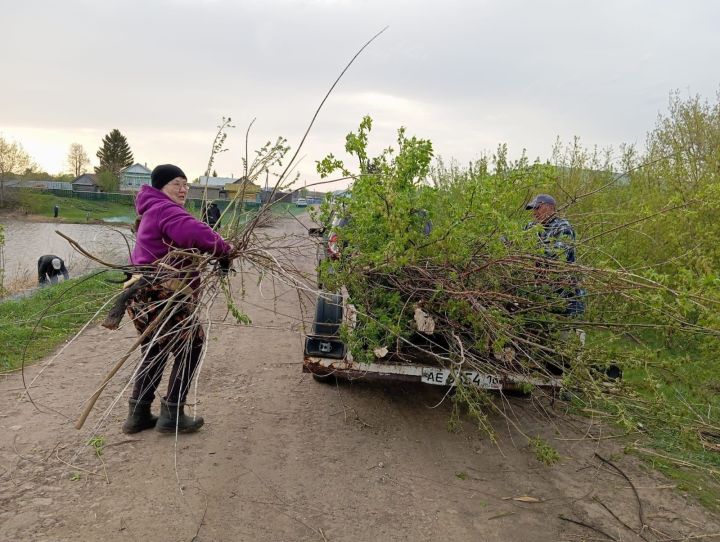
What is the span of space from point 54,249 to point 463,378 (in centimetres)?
2189

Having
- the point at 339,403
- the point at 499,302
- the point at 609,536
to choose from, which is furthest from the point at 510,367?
the point at 339,403

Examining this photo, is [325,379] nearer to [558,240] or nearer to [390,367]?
[390,367]

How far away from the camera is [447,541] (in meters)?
3.33

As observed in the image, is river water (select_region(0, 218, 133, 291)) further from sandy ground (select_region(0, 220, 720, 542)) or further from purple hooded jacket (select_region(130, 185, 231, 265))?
sandy ground (select_region(0, 220, 720, 542))

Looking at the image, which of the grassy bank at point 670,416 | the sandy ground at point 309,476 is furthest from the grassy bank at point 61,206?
the grassy bank at point 670,416

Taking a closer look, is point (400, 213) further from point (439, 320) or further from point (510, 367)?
point (510, 367)

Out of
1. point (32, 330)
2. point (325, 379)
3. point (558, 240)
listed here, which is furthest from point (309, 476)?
point (32, 330)

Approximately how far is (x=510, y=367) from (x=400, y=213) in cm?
150

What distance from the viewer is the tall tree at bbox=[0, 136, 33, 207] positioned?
43.7 metres

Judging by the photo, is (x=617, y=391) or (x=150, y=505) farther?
(x=617, y=391)

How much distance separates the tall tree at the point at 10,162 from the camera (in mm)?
43731

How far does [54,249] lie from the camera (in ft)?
72.3

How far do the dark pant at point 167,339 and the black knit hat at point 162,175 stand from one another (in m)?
0.84

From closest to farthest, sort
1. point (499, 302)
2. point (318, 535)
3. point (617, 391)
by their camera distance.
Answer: point (318, 535)
point (617, 391)
point (499, 302)
